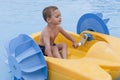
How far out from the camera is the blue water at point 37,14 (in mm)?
3367

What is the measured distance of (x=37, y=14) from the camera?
3881mm

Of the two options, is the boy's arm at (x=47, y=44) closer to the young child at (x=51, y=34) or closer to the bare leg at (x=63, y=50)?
the young child at (x=51, y=34)

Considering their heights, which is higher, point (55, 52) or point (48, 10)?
point (48, 10)

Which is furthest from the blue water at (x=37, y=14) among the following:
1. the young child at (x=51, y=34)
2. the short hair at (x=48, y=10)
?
the short hair at (x=48, y=10)

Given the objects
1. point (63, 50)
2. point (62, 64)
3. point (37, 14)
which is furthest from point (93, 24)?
point (37, 14)

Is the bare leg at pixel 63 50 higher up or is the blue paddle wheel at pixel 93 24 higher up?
the blue paddle wheel at pixel 93 24

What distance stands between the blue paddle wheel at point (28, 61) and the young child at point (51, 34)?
7.7 inches

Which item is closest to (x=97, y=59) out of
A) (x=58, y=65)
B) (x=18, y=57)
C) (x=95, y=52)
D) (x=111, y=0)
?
(x=95, y=52)

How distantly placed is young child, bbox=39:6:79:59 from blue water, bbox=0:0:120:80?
1.70ft

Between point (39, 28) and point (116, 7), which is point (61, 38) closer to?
point (39, 28)

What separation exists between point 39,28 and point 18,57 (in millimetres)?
1454

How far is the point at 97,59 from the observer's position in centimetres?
201

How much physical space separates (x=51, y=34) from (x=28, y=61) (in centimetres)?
38

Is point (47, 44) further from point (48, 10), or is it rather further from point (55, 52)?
point (48, 10)
